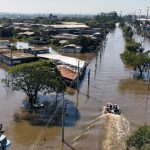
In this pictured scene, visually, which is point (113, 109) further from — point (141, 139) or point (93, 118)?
point (141, 139)

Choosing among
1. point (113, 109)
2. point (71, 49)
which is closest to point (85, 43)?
point (71, 49)

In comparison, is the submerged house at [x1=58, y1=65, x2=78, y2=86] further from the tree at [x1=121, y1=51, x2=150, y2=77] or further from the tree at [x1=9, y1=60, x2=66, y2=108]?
the tree at [x1=9, y1=60, x2=66, y2=108]

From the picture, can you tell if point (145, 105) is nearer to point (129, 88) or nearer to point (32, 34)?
point (129, 88)

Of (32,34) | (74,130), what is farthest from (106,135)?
(32,34)

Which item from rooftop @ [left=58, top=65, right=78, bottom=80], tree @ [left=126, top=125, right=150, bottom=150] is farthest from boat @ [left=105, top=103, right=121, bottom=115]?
tree @ [left=126, top=125, right=150, bottom=150]

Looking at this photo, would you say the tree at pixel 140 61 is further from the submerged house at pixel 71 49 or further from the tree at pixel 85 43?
the tree at pixel 85 43
